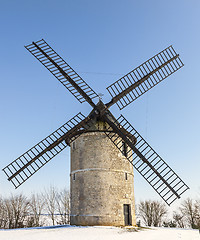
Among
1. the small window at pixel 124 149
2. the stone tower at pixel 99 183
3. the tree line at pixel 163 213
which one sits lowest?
the tree line at pixel 163 213

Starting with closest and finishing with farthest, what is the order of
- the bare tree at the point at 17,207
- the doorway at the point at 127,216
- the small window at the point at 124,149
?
1. the doorway at the point at 127,216
2. the small window at the point at 124,149
3. the bare tree at the point at 17,207

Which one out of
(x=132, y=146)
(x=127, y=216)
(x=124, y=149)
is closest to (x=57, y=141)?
(x=124, y=149)

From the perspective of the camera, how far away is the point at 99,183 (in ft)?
53.7

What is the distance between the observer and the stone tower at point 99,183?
1599 centimetres

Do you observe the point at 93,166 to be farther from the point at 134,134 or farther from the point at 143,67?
the point at 143,67

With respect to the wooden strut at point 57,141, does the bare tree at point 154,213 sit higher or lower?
lower

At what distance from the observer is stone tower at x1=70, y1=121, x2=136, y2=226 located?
52.5 ft

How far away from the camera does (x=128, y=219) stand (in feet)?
54.6

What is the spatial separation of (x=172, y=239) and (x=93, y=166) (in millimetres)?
6495

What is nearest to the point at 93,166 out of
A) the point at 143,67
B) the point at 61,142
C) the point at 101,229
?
the point at 61,142

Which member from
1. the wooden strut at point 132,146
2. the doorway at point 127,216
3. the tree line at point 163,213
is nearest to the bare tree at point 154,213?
the tree line at point 163,213

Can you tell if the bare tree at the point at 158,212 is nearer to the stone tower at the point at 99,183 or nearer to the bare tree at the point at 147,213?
the bare tree at the point at 147,213

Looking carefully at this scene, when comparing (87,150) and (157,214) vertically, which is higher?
(87,150)

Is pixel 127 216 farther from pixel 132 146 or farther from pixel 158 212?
pixel 158 212
